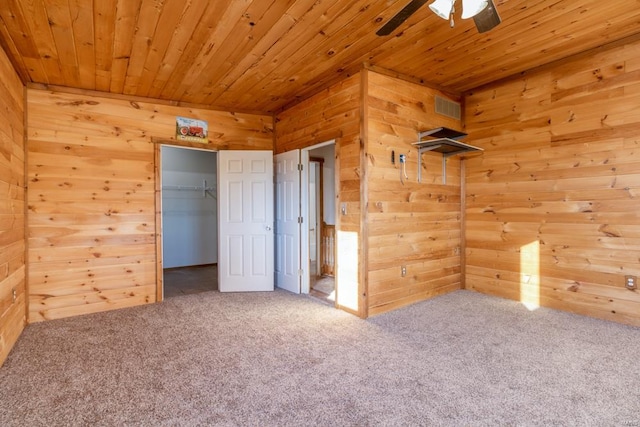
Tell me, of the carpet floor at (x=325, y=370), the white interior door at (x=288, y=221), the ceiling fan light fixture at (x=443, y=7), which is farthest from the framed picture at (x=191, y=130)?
the ceiling fan light fixture at (x=443, y=7)

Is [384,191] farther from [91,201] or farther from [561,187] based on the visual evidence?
[91,201]

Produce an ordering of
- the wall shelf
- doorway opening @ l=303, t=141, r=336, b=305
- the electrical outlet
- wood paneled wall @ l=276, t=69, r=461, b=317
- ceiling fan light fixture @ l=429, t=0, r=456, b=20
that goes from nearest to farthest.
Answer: ceiling fan light fixture @ l=429, t=0, r=456, b=20 < the electrical outlet < wood paneled wall @ l=276, t=69, r=461, b=317 < the wall shelf < doorway opening @ l=303, t=141, r=336, b=305

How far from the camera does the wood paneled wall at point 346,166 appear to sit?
3.53 m

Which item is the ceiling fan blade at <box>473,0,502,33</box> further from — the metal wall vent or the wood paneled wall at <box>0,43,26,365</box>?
the wood paneled wall at <box>0,43,26,365</box>

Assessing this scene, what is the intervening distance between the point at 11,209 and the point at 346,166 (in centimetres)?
318

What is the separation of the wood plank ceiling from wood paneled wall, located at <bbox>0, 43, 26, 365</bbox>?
1.04 ft

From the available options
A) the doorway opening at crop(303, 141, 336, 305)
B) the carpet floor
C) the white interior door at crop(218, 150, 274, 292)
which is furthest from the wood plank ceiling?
the carpet floor

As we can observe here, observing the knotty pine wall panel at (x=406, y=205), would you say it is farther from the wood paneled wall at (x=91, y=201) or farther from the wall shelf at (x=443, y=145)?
the wood paneled wall at (x=91, y=201)

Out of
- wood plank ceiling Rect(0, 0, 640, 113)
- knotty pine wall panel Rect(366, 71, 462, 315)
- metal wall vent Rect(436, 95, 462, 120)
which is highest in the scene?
wood plank ceiling Rect(0, 0, 640, 113)

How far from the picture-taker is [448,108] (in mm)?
4309

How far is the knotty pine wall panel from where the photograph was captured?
11.6 ft

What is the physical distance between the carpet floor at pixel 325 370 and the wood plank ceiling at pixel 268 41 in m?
2.58

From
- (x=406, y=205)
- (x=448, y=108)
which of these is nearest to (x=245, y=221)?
(x=406, y=205)

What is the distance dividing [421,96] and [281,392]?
3496 millimetres
